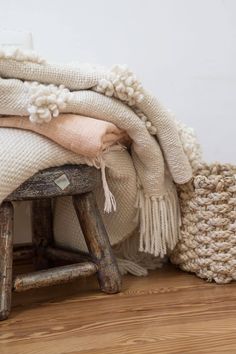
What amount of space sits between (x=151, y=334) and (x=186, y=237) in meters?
0.29

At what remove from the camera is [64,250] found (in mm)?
1022

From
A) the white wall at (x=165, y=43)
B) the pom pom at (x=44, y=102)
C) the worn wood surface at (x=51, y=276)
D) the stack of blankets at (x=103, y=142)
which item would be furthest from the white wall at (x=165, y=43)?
the worn wood surface at (x=51, y=276)

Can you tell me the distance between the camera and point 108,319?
0.79 meters

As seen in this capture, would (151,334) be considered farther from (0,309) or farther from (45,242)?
(45,242)

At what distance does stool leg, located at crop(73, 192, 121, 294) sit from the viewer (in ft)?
2.97

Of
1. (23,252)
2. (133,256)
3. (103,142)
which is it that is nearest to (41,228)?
(23,252)

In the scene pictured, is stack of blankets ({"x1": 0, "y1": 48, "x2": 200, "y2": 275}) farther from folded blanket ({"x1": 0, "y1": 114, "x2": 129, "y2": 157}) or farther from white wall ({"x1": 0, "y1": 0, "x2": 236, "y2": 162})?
white wall ({"x1": 0, "y1": 0, "x2": 236, "y2": 162})

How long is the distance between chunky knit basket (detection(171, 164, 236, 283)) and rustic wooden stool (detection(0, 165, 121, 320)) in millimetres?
165

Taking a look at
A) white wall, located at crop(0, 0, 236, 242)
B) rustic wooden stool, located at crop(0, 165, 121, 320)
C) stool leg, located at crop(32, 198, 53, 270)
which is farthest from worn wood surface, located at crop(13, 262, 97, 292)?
white wall, located at crop(0, 0, 236, 242)

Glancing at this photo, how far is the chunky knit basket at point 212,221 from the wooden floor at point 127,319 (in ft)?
0.12

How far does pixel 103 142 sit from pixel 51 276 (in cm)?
24

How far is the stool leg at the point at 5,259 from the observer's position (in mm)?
801

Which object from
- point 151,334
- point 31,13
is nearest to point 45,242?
point 151,334

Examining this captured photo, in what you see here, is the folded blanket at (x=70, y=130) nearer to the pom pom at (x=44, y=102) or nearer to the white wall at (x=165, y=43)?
the pom pom at (x=44, y=102)
